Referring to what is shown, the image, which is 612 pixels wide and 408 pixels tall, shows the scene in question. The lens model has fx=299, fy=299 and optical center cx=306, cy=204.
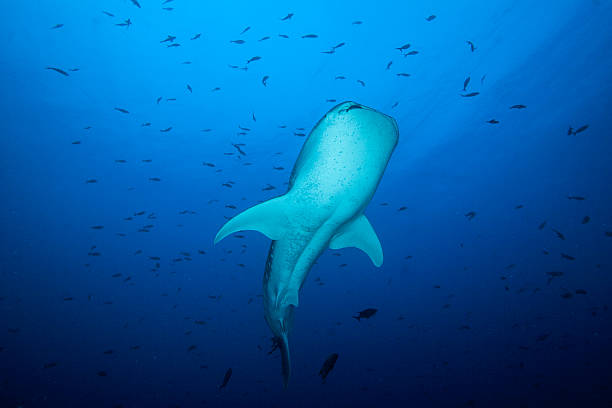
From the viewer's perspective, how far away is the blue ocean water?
11.1m

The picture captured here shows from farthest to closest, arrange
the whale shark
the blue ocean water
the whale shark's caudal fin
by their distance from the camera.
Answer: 1. the blue ocean water
2. the whale shark's caudal fin
3. the whale shark

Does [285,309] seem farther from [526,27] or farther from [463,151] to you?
[463,151]

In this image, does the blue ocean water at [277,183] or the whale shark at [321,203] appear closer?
the whale shark at [321,203]

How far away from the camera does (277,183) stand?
→ 20547 mm

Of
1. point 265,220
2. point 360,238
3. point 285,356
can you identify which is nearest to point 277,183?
point 360,238

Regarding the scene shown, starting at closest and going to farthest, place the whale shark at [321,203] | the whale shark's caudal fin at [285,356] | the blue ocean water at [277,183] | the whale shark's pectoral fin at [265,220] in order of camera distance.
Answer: the whale shark at [321,203], the whale shark's pectoral fin at [265,220], the whale shark's caudal fin at [285,356], the blue ocean water at [277,183]

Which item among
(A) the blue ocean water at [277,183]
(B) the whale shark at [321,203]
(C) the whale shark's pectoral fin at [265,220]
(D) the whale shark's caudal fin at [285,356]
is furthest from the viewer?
(A) the blue ocean water at [277,183]

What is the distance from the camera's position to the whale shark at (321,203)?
2.58 metres

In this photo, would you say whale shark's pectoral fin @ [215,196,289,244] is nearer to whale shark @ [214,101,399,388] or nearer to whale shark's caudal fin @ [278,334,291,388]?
whale shark @ [214,101,399,388]

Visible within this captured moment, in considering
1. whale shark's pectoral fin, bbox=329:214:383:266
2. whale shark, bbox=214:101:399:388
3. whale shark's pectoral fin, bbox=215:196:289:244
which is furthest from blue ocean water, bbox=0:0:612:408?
whale shark's pectoral fin, bbox=215:196:289:244

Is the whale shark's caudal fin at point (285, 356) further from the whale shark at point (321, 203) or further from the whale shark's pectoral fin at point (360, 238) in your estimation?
the whale shark's pectoral fin at point (360, 238)

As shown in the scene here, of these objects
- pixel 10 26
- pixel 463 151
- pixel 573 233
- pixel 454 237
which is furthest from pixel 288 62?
pixel 573 233

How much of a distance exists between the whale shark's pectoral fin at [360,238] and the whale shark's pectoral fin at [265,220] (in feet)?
2.80

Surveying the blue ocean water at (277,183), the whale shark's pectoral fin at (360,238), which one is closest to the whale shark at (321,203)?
the whale shark's pectoral fin at (360,238)
